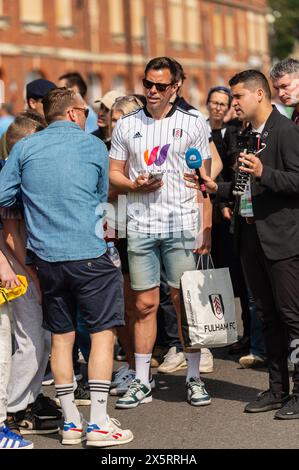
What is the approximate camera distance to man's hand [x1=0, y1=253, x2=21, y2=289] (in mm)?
6680

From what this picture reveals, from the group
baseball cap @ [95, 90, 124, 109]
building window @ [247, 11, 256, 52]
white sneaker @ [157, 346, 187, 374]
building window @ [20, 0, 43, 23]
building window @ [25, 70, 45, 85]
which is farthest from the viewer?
building window @ [247, 11, 256, 52]

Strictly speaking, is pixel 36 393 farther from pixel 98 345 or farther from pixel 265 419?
pixel 265 419

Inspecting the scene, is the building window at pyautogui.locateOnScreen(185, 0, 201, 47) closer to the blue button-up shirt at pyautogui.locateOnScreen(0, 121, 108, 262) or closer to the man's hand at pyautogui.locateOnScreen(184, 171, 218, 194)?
the man's hand at pyautogui.locateOnScreen(184, 171, 218, 194)

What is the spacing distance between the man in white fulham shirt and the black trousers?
1.68 ft

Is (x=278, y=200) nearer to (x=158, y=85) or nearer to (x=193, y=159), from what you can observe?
(x=193, y=159)

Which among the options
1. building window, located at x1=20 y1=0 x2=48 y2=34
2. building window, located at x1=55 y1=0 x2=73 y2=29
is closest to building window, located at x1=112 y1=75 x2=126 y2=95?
building window, located at x1=55 y1=0 x2=73 y2=29

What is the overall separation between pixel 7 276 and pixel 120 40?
45.9m

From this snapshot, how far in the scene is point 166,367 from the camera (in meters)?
9.07

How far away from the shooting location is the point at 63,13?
47.0 metres

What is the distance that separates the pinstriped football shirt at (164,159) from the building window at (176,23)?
164ft

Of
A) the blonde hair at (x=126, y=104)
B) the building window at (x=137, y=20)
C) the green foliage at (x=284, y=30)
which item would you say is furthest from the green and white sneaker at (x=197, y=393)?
the green foliage at (x=284, y=30)

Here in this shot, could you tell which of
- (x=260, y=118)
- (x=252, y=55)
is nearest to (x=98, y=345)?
(x=260, y=118)

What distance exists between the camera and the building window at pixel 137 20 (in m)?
52.7

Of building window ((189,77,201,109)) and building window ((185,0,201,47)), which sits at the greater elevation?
building window ((185,0,201,47))
